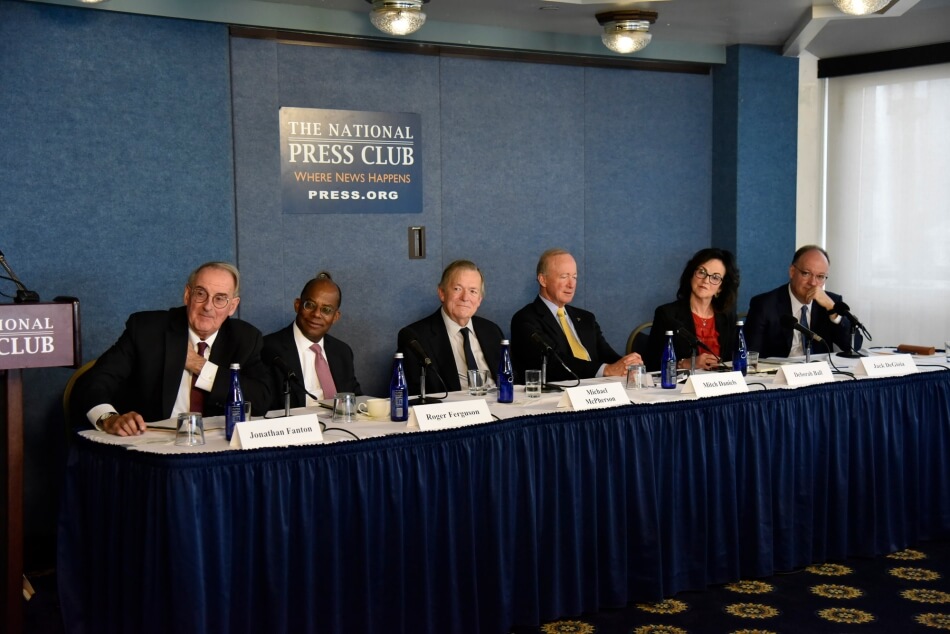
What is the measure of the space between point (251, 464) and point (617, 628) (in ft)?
4.83

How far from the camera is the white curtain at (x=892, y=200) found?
21.1 feet

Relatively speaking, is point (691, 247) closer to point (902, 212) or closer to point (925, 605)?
point (902, 212)

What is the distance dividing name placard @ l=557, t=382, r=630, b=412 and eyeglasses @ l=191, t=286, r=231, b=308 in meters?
1.31

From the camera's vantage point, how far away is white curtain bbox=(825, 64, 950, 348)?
21.1 ft

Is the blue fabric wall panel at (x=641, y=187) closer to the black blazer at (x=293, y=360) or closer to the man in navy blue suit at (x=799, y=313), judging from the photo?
the man in navy blue suit at (x=799, y=313)

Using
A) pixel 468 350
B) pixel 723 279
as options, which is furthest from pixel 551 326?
pixel 723 279

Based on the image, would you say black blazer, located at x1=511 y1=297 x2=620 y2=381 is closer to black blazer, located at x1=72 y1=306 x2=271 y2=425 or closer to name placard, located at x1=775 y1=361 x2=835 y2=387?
name placard, located at x1=775 y1=361 x2=835 y2=387

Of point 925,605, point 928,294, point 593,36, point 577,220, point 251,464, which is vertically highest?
point 593,36

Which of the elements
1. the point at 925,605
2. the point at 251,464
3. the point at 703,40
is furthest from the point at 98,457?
the point at 703,40

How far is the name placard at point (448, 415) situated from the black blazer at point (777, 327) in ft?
7.56

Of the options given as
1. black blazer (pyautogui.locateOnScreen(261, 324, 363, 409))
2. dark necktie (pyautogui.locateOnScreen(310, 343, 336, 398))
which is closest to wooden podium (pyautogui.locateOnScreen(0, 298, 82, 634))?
black blazer (pyautogui.locateOnScreen(261, 324, 363, 409))

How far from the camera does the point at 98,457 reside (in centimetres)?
305

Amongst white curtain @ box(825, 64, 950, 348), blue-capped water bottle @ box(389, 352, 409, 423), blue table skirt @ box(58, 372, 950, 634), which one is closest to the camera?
blue table skirt @ box(58, 372, 950, 634)

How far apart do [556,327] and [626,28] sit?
1.76 metres
